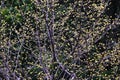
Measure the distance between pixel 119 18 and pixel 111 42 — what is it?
0.67 meters

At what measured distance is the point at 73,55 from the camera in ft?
18.0

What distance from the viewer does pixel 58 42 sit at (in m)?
5.96

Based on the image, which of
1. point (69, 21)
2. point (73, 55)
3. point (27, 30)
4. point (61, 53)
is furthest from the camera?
point (69, 21)

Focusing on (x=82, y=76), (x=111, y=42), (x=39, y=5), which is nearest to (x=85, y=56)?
(x=82, y=76)

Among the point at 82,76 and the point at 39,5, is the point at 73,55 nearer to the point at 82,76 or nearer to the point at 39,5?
the point at 82,76

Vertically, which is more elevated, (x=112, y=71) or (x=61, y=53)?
(x=61, y=53)

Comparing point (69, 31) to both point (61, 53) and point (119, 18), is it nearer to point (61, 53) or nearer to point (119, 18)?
point (61, 53)

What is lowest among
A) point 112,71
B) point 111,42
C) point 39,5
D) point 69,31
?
point 112,71

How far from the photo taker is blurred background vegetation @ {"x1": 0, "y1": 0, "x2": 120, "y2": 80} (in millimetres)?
5293

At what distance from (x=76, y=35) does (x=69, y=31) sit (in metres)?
0.59

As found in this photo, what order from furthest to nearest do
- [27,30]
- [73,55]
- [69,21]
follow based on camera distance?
[69,21] < [27,30] < [73,55]

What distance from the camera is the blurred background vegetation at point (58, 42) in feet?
17.4

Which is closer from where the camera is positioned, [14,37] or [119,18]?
[14,37]

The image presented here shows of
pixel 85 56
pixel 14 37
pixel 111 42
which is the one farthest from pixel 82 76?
pixel 14 37
